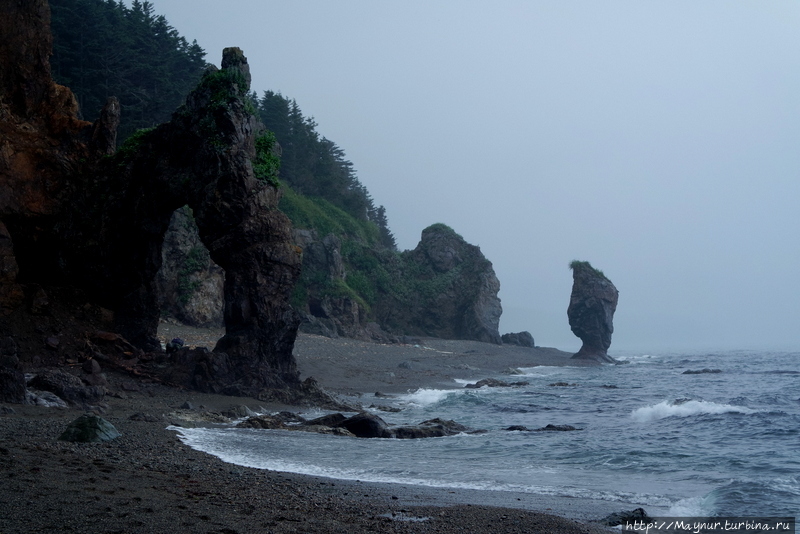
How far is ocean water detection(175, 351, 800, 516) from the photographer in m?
10.2

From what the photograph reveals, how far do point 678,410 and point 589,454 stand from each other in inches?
392

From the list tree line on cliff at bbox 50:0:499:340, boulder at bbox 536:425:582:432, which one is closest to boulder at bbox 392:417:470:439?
boulder at bbox 536:425:582:432

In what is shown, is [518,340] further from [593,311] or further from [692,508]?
[692,508]

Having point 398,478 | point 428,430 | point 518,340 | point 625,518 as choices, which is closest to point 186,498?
point 398,478

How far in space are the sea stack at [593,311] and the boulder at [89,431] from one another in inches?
2051

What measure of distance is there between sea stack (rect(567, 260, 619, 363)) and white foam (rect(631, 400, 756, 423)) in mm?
35519

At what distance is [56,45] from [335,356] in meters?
21.9

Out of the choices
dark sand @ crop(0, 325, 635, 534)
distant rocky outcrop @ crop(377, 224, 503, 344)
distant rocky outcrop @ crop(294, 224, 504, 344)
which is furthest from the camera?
distant rocky outcrop @ crop(377, 224, 503, 344)

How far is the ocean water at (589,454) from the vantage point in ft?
33.6

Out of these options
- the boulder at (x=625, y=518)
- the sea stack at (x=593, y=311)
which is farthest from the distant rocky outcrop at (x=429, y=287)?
the boulder at (x=625, y=518)

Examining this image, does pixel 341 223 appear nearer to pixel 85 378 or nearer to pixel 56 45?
pixel 56 45

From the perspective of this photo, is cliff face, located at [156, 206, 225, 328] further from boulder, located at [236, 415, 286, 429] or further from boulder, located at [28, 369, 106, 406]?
boulder, located at [236, 415, 286, 429]

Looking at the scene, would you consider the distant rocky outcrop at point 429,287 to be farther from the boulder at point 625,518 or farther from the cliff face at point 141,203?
the boulder at point 625,518

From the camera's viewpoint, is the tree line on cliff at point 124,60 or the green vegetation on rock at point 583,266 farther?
the green vegetation on rock at point 583,266
